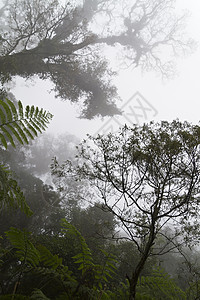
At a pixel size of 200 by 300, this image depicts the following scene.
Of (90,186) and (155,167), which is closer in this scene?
(155,167)

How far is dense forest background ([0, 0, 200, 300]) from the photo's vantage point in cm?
197

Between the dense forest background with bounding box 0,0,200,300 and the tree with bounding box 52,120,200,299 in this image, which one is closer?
the dense forest background with bounding box 0,0,200,300

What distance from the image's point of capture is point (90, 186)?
315 inches

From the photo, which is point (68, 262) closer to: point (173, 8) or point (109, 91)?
point (109, 91)

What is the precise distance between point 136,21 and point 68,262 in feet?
81.3

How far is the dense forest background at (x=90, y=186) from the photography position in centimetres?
197

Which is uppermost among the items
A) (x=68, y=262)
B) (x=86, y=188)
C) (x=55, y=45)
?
(x=55, y=45)

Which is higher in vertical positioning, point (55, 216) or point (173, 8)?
point (173, 8)

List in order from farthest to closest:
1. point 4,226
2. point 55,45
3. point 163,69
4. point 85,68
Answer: point 163,69
point 85,68
point 55,45
point 4,226

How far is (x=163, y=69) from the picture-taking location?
2084cm

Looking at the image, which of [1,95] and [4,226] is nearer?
[1,95]

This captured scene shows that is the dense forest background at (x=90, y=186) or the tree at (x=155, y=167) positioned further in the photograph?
the tree at (x=155, y=167)

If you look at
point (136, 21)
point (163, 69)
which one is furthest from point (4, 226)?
point (136, 21)

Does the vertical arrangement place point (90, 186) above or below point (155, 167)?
above
